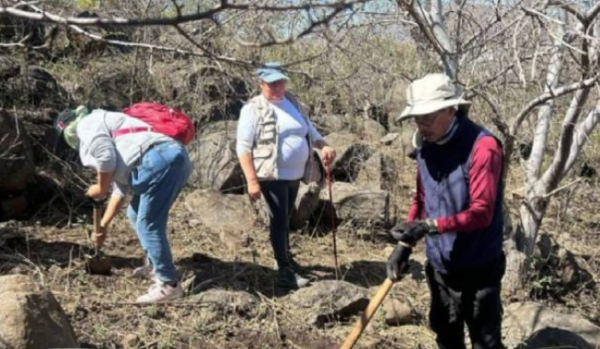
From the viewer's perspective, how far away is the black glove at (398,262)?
4.22m

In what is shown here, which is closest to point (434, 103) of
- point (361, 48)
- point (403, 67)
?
point (361, 48)

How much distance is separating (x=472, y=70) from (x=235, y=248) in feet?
7.55

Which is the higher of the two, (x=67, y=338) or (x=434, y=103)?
(x=434, y=103)

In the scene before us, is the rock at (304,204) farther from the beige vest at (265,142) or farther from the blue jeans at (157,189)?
the blue jeans at (157,189)

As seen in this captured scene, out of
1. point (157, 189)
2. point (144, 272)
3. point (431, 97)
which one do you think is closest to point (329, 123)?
point (144, 272)

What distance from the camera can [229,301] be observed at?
220 inches

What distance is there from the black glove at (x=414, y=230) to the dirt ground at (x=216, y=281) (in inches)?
56.0

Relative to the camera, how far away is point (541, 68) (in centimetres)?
608

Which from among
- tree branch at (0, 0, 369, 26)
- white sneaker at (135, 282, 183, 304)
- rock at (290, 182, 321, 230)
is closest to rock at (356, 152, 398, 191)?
rock at (290, 182, 321, 230)

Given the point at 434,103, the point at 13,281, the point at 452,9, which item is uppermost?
the point at 452,9

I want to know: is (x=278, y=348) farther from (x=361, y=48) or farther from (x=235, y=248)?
(x=361, y=48)

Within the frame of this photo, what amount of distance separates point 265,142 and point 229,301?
0.99 m

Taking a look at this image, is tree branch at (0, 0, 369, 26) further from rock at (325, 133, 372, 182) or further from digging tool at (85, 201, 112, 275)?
rock at (325, 133, 372, 182)

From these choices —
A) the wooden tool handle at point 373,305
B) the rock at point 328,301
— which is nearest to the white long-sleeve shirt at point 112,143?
the rock at point 328,301
